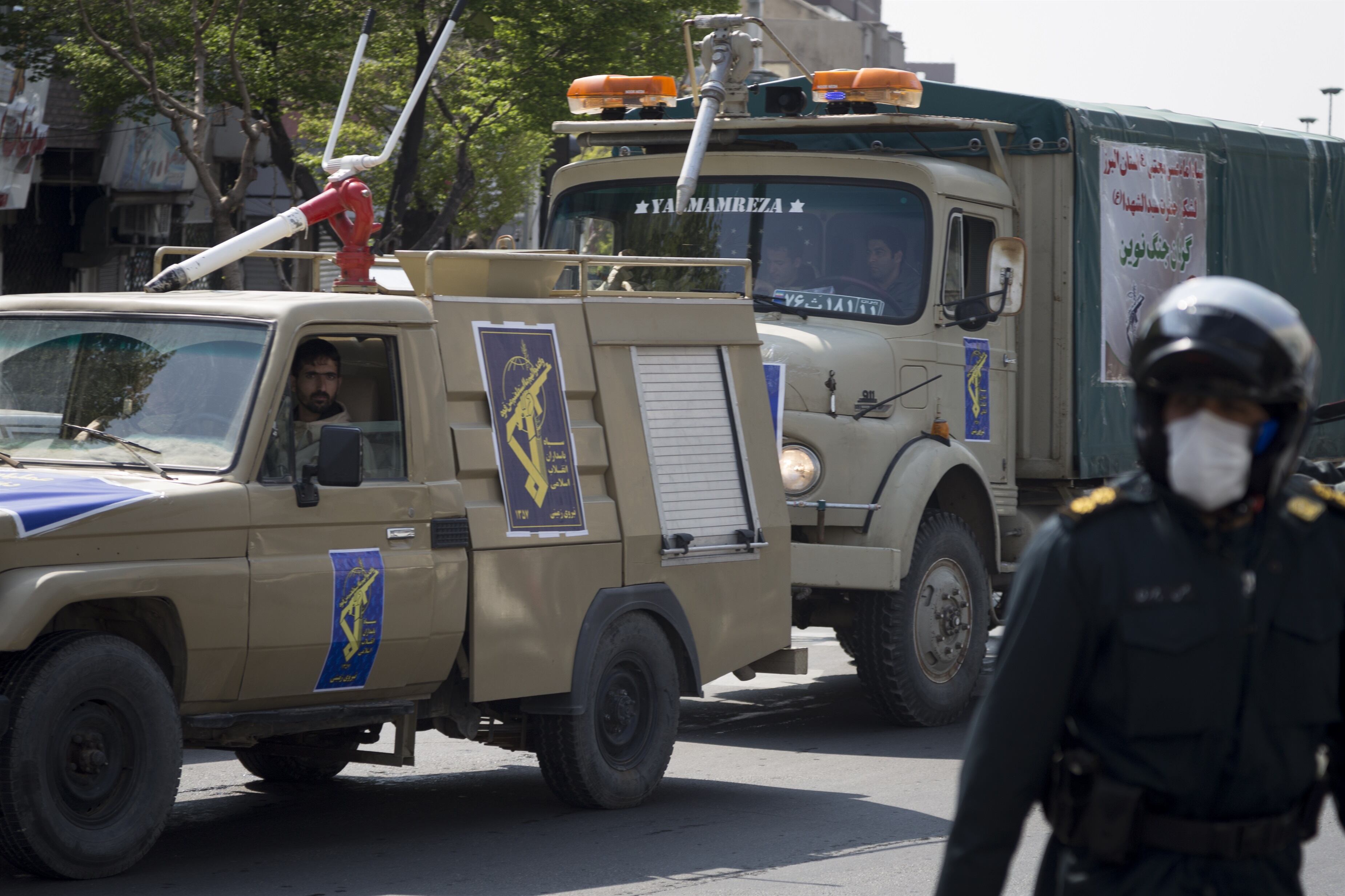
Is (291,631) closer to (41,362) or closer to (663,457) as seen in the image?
(41,362)

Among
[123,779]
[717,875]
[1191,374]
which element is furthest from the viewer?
[717,875]

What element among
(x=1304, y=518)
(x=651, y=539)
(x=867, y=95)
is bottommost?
(x=651, y=539)

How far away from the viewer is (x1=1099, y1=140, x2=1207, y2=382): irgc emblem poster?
1119 cm

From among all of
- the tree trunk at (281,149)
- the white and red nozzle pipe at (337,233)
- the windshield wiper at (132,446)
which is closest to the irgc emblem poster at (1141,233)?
the white and red nozzle pipe at (337,233)

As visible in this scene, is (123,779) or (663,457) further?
(663,457)

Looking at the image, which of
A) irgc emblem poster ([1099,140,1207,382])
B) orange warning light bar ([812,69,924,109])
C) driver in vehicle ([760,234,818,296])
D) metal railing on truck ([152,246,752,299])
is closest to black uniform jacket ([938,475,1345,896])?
metal railing on truck ([152,246,752,299])

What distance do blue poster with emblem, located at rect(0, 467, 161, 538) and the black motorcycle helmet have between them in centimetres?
402

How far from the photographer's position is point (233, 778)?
870 centimetres

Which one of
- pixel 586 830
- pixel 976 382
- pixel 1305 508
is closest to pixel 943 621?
pixel 976 382

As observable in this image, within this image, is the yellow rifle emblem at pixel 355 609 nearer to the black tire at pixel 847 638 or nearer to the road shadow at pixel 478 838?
the road shadow at pixel 478 838

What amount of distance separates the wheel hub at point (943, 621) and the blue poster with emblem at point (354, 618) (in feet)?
12.8

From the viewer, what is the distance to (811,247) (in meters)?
10.3

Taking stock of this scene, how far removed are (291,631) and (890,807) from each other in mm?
2809

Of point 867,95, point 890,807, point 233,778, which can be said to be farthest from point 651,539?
point 867,95
